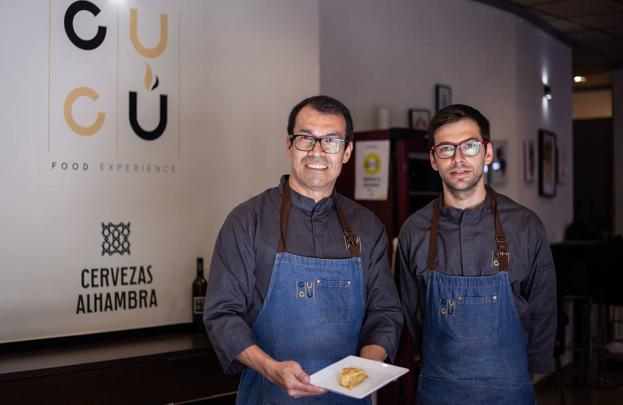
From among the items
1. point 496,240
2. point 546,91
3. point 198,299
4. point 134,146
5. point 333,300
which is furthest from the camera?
point 546,91

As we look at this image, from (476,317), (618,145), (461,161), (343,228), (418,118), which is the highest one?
(618,145)

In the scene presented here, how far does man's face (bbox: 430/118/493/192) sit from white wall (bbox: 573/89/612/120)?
10.1m

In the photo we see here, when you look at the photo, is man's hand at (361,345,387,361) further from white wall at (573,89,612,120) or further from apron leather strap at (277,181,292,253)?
white wall at (573,89,612,120)

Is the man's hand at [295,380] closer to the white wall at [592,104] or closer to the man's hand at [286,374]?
the man's hand at [286,374]

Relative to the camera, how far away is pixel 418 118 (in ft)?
18.7

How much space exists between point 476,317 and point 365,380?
0.60 meters

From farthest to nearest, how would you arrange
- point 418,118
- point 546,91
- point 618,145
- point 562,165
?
1. point 618,145
2. point 562,165
3. point 546,91
4. point 418,118

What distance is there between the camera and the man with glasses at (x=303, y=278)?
7.39 ft

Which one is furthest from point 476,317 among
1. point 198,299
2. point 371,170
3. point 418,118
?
point 418,118

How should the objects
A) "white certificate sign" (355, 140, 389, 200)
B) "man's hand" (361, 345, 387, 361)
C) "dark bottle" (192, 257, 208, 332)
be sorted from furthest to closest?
"white certificate sign" (355, 140, 389, 200) → "dark bottle" (192, 257, 208, 332) → "man's hand" (361, 345, 387, 361)

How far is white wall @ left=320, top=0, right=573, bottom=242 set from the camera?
5168 mm

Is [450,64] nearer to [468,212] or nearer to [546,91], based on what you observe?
[546,91]

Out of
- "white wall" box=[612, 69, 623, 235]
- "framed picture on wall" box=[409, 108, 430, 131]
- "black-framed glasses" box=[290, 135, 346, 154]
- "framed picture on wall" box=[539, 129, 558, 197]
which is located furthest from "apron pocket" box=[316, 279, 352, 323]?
"white wall" box=[612, 69, 623, 235]

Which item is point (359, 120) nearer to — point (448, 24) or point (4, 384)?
point (448, 24)
